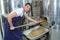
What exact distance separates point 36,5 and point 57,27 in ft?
1.84

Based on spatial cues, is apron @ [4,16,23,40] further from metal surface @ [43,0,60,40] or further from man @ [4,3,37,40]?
metal surface @ [43,0,60,40]

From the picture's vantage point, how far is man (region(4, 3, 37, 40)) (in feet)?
6.03

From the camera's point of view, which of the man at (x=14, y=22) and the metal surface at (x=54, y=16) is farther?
the metal surface at (x=54, y=16)

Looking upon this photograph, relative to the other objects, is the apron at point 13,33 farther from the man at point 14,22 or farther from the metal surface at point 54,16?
the metal surface at point 54,16

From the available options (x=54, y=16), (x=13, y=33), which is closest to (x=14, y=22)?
(x=13, y=33)

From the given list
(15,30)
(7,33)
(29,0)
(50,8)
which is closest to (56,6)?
(50,8)

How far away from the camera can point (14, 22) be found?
6.40 ft

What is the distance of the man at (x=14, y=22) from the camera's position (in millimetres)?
1839

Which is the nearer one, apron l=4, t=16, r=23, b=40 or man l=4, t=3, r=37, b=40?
man l=4, t=3, r=37, b=40

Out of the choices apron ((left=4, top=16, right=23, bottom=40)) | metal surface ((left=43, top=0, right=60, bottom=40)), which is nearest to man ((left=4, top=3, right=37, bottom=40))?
apron ((left=4, top=16, right=23, bottom=40))

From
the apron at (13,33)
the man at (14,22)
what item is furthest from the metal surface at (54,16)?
the apron at (13,33)

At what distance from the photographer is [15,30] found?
2.00 m

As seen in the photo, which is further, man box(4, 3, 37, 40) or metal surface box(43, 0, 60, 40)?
metal surface box(43, 0, 60, 40)

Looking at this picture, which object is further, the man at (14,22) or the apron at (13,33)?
the apron at (13,33)
